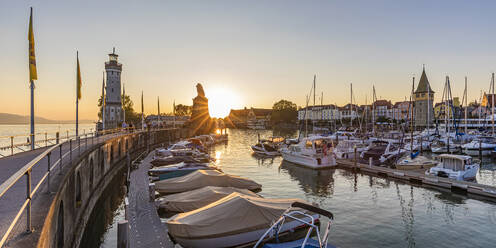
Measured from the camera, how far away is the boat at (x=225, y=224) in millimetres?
13523

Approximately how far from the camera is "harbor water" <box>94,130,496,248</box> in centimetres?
1692

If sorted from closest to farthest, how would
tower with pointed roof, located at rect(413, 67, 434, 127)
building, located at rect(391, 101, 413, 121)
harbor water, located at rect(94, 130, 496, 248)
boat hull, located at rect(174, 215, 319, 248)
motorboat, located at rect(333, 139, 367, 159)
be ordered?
boat hull, located at rect(174, 215, 319, 248)
harbor water, located at rect(94, 130, 496, 248)
motorboat, located at rect(333, 139, 367, 159)
tower with pointed roof, located at rect(413, 67, 434, 127)
building, located at rect(391, 101, 413, 121)

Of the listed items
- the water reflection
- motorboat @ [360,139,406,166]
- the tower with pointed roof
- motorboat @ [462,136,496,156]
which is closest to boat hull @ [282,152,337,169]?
the water reflection

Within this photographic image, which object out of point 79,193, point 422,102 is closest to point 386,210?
point 79,193

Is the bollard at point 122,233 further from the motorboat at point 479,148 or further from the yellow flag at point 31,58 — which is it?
the motorboat at point 479,148

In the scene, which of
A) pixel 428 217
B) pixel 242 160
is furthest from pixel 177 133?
pixel 428 217

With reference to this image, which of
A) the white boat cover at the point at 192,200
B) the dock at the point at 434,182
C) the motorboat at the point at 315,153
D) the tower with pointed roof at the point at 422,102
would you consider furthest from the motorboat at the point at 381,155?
the tower with pointed roof at the point at 422,102

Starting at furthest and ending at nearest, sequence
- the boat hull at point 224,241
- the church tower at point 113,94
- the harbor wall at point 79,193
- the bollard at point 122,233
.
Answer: the church tower at point 113,94 < the boat hull at point 224,241 < the bollard at point 122,233 < the harbor wall at point 79,193

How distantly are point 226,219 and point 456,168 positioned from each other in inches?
1047

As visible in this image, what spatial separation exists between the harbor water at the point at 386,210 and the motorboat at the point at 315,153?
239 cm

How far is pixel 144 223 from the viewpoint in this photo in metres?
16.3

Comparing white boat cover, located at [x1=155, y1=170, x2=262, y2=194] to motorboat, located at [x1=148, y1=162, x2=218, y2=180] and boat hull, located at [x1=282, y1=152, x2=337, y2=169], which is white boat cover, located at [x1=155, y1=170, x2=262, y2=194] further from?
boat hull, located at [x1=282, y1=152, x2=337, y2=169]

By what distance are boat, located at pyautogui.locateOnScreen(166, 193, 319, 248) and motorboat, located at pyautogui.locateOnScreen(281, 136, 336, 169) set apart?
24.8 m

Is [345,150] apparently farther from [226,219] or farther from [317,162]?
[226,219]
